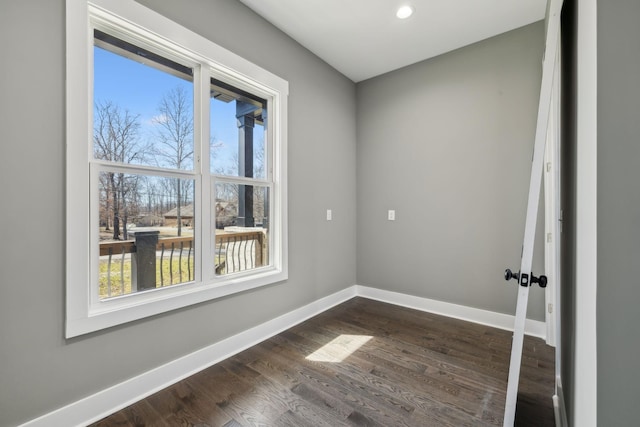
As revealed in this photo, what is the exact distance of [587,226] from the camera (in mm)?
886

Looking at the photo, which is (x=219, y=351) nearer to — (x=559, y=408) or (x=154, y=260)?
(x=154, y=260)

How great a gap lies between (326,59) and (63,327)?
3350 mm

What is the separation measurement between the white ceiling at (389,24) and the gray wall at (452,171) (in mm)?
221

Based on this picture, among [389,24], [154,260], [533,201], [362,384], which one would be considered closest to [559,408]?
[362,384]

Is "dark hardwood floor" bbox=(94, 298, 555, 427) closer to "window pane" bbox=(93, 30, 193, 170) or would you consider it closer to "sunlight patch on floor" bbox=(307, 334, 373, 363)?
"sunlight patch on floor" bbox=(307, 334, 373, 363)

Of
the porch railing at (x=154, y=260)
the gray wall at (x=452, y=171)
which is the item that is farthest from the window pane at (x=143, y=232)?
the gray wall at (x=452, y=171)

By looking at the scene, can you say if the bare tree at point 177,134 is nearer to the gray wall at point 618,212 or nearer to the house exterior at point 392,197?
the house exterior at point 392,197

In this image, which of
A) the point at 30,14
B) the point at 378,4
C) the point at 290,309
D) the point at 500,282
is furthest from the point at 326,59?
the point at 500,282

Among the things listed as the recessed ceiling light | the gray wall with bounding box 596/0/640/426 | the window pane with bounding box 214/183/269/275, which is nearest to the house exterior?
the gray wall with bounding box 596/0/640/426

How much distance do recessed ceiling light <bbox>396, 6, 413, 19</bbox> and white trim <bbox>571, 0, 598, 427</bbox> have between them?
172 centimetres

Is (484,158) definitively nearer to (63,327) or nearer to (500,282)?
(500,282)

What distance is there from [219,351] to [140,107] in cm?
192

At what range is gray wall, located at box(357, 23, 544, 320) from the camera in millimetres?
2684

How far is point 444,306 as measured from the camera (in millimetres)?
3111
